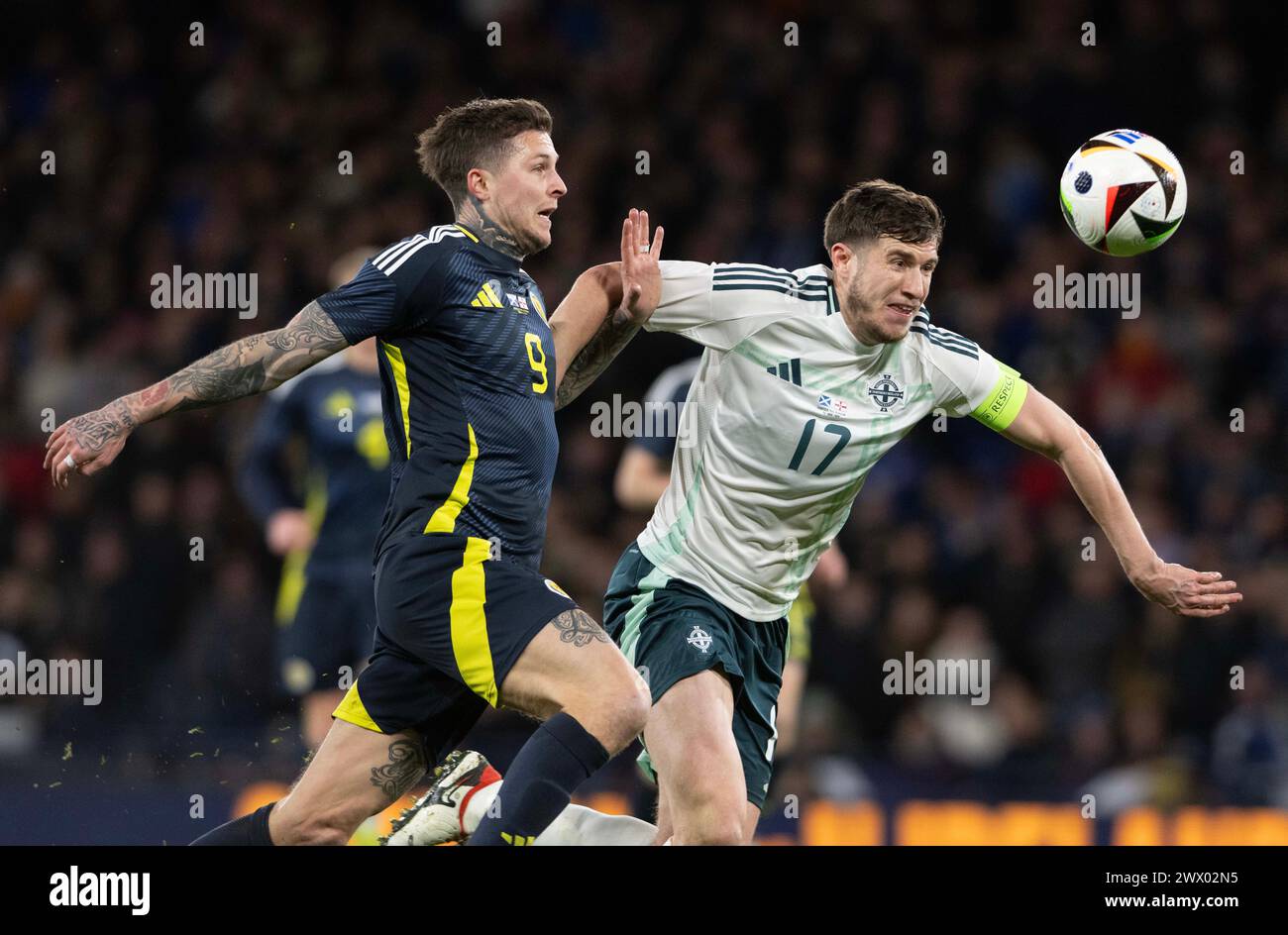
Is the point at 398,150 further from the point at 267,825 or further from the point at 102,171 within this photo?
the point at 267,825

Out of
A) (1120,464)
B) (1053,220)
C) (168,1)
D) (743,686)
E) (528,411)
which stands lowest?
(743,686)

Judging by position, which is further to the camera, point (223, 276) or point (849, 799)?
point (223, 276)

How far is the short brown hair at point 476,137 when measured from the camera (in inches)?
181

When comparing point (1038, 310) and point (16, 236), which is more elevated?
point (16, 236)

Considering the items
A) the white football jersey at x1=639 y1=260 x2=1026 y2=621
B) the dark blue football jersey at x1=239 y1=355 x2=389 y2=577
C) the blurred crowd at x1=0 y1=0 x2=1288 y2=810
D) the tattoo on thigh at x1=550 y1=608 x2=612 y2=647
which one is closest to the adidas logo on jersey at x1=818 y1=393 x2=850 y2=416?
the white football jersey at x1=639 y1=260 x2=1026 y2=621

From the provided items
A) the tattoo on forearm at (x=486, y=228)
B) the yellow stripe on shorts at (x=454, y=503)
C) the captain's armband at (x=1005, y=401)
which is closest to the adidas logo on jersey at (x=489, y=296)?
the tattoo on forearm at (x=486, y=228)

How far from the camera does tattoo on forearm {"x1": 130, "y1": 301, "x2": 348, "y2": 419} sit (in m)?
4.04

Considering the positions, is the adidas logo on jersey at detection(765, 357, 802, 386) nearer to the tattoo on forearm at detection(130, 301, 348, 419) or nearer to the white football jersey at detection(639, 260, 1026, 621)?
the white football jersey at detection(639, 260, 1026, 621)

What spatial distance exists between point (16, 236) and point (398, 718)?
6952 mm

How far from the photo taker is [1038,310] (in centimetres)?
958

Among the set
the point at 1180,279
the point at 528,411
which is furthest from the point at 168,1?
the point at 528,411

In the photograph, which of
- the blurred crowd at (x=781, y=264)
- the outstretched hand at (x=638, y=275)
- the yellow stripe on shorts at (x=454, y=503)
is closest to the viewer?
the yellow stripe on shorts at (x=454, y=503)

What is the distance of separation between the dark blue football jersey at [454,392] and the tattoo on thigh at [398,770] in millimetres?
530

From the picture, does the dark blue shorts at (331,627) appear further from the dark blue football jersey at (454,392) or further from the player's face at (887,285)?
A: the player's face at (887,285)
